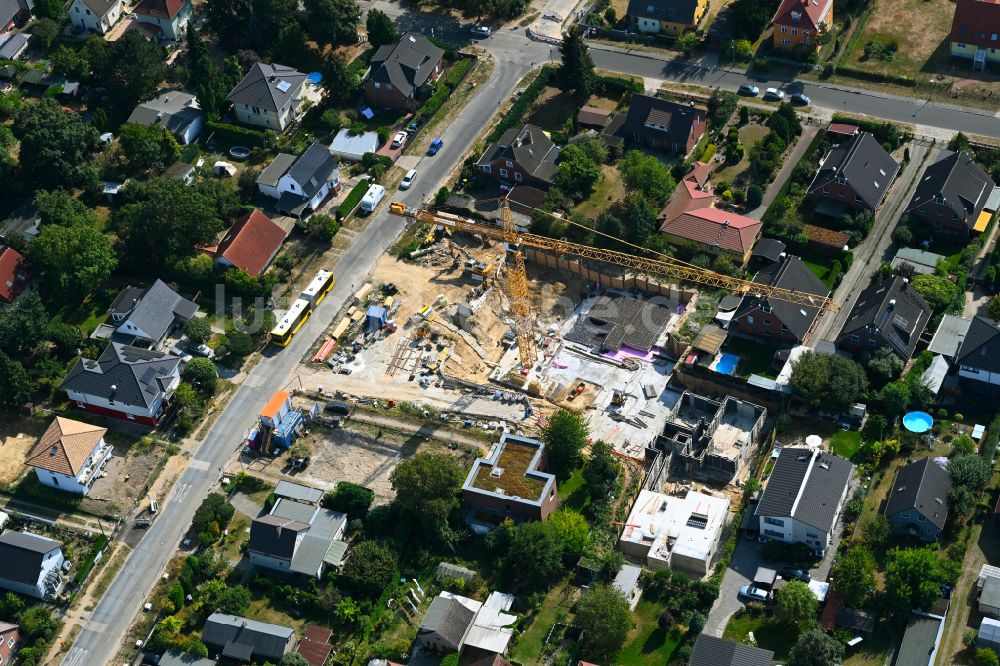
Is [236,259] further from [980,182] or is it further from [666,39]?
[980,182]

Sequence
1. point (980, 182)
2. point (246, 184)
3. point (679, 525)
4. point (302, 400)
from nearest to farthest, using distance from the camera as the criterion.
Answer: point (679, 525) → point (302, 400) → point (980, 182) → point (246, 184)

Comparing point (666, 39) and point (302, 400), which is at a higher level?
point (666, 39)

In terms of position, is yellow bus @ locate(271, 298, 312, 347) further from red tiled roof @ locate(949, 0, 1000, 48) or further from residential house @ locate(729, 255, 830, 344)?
red tiled roof @ locate(949, 0, 1000, 48)

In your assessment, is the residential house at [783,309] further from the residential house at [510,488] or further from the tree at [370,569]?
the tree at [370,569]

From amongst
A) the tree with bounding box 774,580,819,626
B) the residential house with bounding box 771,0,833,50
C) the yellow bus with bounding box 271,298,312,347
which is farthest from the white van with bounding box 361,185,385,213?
the tree with bounding box 774,580,819,626

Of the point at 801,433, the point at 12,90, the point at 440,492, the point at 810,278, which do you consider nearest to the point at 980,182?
the point at 810,278

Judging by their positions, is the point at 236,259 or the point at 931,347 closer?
the point at 931,347

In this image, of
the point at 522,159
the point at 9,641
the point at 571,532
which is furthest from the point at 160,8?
the point at 571,532
